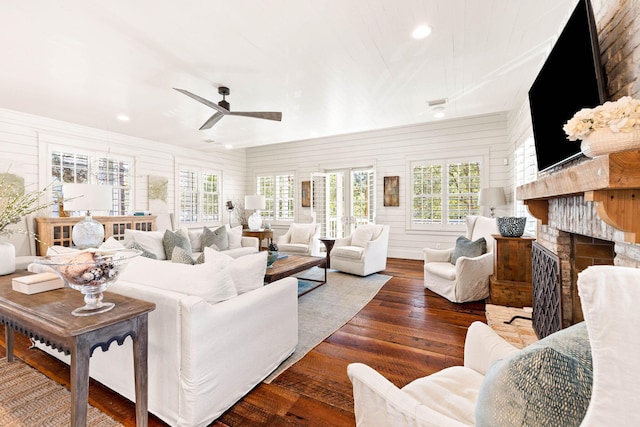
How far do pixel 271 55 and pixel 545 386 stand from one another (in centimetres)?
310

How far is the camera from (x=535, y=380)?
60 cm

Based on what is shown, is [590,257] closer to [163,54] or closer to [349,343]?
[349,343]

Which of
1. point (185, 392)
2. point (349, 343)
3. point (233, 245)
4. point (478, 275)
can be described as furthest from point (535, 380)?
point (233, 245)

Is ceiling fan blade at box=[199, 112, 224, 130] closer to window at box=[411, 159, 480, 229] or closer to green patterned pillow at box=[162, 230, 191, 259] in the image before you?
green patterned pillow at box=[162, 230, 191, 259]

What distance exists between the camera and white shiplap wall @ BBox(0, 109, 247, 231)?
437 centimetres

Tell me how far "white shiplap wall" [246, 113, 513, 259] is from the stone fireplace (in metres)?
3.38

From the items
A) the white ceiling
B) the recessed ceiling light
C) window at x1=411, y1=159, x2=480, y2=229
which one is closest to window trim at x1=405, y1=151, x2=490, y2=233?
window at x1=411, y1=159, x2=480, y2=229

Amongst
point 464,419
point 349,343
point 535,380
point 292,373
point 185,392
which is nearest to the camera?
point 535,380

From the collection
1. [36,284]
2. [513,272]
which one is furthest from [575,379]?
[513,272]

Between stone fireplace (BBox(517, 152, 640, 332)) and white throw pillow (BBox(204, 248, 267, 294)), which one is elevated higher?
stone fireplace (BBox(517, 152, 640, 332))

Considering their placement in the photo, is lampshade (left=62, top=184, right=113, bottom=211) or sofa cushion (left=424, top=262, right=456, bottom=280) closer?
sofa cushion (left=424, top=262, right=456, bottom=280)

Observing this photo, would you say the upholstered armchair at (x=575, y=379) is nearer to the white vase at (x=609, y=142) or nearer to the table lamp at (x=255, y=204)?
the white vase at (x=609, y=142)

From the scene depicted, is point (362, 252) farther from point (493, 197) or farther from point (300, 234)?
point (493, 197)

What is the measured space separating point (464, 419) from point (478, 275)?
9.42 feet
